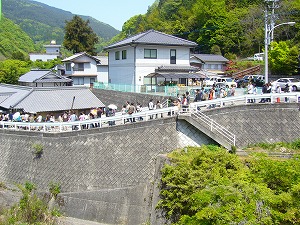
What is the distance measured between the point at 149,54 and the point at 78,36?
119 feet

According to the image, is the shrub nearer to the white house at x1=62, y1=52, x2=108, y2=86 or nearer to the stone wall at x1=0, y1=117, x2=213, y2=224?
the stone wall at x1=0, y1=117, x2=213, y2=224

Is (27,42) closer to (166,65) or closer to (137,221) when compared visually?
(166,65)


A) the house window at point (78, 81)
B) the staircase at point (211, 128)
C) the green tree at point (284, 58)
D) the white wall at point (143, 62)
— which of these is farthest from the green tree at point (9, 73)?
the staircase at point (211, 128)

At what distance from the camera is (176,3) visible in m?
80.3

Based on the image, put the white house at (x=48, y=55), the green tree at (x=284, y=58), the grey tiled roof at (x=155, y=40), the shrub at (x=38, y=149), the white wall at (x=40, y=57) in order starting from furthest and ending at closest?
the white house at (x=48, y=55)
the white wall at (x=40, y=57)
the green tree at (x=284, y=58)
the grey tiled roof at (x=155, y=40)
the shrub at (x=38, y=149)

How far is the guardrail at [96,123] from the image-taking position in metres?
18.9

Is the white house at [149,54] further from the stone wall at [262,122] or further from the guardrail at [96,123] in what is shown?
the stone wall at [262,122]

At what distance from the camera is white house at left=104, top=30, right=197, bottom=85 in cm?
2966

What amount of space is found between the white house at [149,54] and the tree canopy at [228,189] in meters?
13.7

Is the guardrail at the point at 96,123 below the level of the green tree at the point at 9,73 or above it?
below

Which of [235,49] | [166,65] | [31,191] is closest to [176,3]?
[235,49]

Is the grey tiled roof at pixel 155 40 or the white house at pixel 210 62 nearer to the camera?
the grey tiled roof at pixel 155 40

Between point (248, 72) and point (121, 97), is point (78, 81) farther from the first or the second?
point (248, 72)

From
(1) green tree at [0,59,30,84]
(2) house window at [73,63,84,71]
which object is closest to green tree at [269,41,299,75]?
(2) house window at [73,63,84,71]
